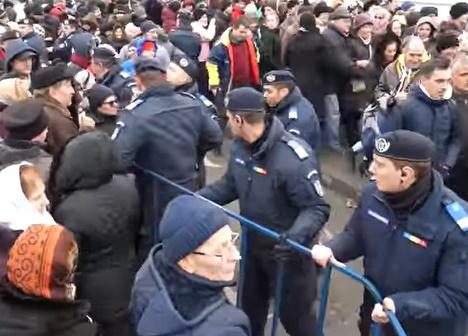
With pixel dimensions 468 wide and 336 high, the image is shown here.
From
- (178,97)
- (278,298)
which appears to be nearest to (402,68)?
(178,97)

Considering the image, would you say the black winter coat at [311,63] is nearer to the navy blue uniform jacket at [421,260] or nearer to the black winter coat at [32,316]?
the navy blue uniform jacket at [421,260]

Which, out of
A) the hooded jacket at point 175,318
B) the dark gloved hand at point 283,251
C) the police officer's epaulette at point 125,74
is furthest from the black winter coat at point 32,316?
the police officer's epaulette at point 125,74

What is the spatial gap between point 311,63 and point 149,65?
3695 mm

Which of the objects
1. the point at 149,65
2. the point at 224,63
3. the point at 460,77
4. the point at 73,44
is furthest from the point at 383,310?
the point at 73,44

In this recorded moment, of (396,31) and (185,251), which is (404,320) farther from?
(396,31)

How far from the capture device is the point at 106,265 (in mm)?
3760

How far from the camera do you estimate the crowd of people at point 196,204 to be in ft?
8.34

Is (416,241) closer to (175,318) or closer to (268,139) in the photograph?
(268,139)

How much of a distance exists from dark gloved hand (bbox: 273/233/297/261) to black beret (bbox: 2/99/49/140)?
160cm

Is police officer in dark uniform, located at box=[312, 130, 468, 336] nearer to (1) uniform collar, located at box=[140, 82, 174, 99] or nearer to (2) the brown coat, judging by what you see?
(1) uniform collar, located at box=[140, 82, 174, 99]

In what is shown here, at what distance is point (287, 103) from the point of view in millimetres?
5871

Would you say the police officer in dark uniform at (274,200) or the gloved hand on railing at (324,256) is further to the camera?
the police officer in dark uniform at (274,200)

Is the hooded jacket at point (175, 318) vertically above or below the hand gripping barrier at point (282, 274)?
above

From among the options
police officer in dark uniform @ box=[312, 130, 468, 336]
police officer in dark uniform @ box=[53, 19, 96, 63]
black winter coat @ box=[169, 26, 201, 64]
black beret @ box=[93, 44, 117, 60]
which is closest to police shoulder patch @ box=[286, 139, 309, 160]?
police officer in dark uniform @ box=[312, 130, 468, 336]
